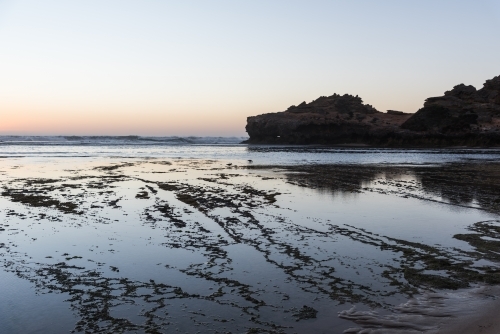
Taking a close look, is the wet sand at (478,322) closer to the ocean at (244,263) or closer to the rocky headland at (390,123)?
the ocean at (244,263)

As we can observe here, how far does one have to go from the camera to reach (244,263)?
6.56 meters

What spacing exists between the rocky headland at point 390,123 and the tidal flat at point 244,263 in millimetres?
61221

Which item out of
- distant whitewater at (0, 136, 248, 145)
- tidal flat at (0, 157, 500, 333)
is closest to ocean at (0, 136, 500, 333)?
tidal flat at (0, 157, 500, 333)

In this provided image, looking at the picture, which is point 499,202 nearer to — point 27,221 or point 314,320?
point 314,320

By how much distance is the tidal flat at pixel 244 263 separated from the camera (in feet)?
15.1

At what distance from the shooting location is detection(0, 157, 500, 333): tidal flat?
15.1 ft

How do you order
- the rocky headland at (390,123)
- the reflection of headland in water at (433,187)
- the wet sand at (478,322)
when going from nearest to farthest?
1. the wet sand at (478,322)
2. the reflection of headland in water at (433,187)
3. the rocky headland at (390,123)

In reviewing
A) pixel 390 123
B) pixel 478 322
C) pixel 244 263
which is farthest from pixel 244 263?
pixel 390 123

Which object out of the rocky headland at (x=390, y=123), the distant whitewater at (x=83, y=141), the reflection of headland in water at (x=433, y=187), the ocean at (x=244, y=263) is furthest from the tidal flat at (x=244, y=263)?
the distant whitewater at (x=83, y=141)

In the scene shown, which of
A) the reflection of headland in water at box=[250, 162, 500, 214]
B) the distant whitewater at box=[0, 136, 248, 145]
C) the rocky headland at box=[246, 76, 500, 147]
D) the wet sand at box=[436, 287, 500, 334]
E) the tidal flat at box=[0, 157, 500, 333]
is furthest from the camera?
the distant whitewater at box=[0, 136, 248, 145]

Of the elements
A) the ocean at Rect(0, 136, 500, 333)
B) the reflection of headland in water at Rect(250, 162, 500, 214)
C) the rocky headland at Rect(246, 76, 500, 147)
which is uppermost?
the rocky headland at Rect(246, 76, 500, 147)

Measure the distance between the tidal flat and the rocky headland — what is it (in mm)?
61221

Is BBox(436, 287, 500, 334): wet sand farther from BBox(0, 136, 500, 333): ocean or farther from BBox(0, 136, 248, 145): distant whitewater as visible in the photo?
BBox(0, 136, 248, 145): distant whitewater

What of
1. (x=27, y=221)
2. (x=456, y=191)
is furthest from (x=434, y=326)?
(x=456, y=191)
